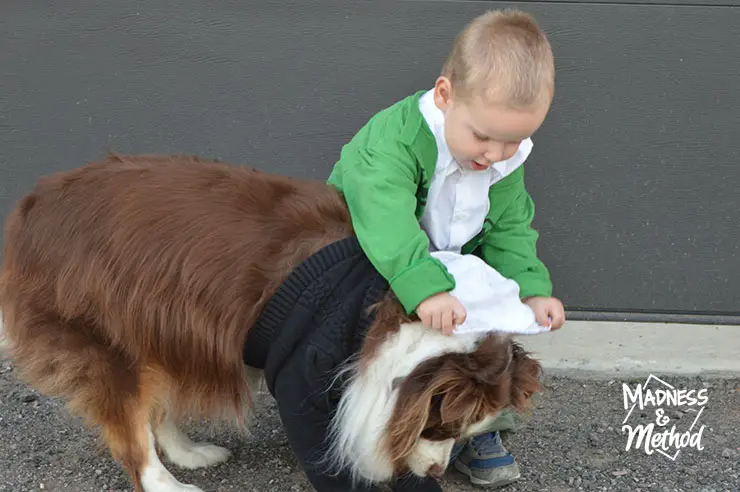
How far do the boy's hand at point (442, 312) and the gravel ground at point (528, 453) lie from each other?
972mm

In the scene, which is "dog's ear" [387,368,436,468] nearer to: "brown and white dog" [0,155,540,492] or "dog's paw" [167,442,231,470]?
"brown and white dog" [0,155,540,492]

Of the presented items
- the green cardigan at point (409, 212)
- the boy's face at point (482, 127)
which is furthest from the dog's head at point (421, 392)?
the boy's face at point (482, 127)

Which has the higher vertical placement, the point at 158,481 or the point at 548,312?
the point at 548,312

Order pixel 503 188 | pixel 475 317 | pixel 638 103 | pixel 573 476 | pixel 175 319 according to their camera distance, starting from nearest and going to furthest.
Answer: pixel 475 317, pixel 175 319, pixel 503 188, pixel 573 476, pixel 638 103

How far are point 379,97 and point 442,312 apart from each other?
176 cm

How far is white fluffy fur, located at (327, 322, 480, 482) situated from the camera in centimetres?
240

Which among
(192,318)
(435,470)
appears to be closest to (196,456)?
(192,318)

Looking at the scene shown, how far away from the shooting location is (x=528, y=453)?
10.7 feet

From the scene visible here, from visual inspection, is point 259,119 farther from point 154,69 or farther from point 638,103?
point 638,103

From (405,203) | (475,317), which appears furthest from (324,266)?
(475,317)

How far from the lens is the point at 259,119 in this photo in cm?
391

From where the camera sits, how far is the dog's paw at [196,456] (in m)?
3.11

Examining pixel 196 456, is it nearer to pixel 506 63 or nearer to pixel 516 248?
pixel 516 248

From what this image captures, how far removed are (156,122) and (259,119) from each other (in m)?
0.46
